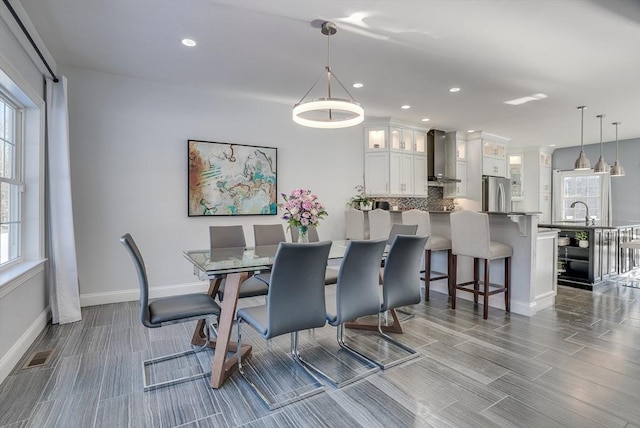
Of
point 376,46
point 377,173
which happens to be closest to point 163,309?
point 376,46

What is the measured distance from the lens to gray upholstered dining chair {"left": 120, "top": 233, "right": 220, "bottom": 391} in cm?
210

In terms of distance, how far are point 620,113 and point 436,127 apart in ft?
9.32

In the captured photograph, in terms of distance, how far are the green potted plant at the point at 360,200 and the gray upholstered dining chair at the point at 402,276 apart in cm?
293

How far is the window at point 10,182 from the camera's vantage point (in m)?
2.72

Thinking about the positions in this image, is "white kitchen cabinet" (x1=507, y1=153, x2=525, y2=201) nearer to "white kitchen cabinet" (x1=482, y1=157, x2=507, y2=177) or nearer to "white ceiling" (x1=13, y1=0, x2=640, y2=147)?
"white kitchen cabinet" (x1=482, y1=157, x2=507, y2=177)

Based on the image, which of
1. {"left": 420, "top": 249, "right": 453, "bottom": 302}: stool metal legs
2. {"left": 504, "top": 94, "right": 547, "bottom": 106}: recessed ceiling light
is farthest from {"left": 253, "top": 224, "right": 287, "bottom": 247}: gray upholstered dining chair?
{"left": 504, "top": 94, "right": 547, "bottom": 106}: recessed ceiling light

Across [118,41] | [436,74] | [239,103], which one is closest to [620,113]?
[436,74]

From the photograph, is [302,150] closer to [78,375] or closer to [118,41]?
[118,41]

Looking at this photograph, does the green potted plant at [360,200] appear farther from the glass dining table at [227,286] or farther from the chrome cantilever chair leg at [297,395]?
the chrome cantilever chair leg at [297,395]

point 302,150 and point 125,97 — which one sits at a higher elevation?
point 125,97

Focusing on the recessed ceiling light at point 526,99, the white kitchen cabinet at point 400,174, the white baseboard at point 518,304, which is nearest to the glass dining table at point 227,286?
the white baseboard at point 518,304

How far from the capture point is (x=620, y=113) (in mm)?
5336

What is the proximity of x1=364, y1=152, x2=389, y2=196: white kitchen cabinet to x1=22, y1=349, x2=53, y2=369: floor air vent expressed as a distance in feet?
15.3

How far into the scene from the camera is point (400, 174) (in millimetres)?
5980
